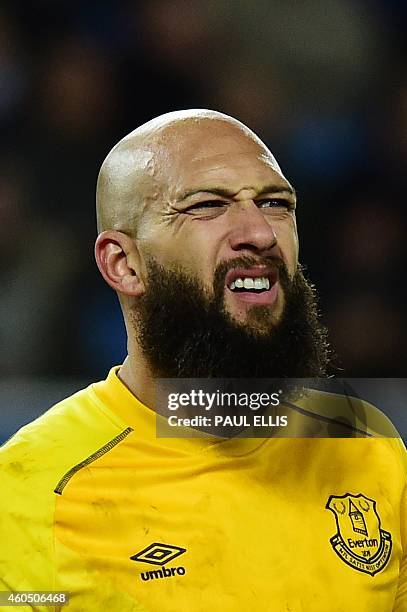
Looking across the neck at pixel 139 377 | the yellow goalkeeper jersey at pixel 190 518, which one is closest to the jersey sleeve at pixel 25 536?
the yellow goalkeeper jersey at pixel 190 518

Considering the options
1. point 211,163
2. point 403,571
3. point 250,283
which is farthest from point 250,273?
point 403,571

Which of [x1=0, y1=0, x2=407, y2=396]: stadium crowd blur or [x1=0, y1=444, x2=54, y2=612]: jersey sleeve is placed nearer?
[x1=0, y1=444, x2=54, y2=612]: jersey sleeve

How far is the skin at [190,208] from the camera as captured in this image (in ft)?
2.51

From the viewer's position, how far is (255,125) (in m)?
0.86

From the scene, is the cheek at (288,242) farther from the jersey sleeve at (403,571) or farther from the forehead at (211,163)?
the jersey sleeve at (403,571)

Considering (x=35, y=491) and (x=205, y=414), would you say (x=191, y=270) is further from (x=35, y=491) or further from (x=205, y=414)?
(x=35, y=491)

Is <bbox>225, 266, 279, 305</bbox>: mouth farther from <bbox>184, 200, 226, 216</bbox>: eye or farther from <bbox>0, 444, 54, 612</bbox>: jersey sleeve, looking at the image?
<bbox>0, 444, 54, 612</bbox>: jersey sleeve

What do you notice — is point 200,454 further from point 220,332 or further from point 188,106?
point 188,106

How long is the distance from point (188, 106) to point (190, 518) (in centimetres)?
42

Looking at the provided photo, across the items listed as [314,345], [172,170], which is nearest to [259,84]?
[172,170]

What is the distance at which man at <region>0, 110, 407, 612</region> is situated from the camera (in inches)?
28.5

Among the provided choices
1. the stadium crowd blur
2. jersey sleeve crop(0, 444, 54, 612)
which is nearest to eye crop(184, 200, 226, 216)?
the stadium crowd blur

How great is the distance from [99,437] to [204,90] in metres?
0.38

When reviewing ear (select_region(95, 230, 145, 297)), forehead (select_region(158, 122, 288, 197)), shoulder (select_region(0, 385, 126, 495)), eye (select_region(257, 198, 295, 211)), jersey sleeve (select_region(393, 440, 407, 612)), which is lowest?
jersey sleeve (select_region(393, 440, 407, 612))
